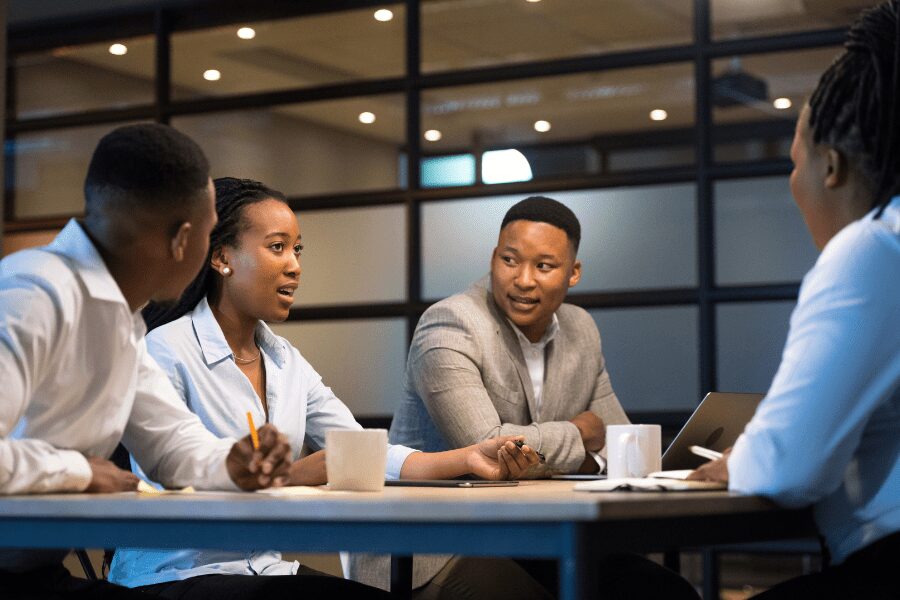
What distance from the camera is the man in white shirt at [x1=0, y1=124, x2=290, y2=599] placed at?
5.18 ft

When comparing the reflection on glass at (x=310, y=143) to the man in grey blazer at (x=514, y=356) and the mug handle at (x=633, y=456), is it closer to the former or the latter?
the man in grey blazer at (x=514, y=356)

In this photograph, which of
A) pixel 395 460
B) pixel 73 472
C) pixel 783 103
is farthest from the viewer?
pixel 783 103

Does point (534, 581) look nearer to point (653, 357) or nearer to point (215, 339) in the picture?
point (215, 339)

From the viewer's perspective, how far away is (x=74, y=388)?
5.53 ft

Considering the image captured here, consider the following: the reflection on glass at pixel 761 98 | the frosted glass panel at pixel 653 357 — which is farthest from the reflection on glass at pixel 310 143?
the reflection on glass at pixel 761 98

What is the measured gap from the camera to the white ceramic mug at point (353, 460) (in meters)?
1.72

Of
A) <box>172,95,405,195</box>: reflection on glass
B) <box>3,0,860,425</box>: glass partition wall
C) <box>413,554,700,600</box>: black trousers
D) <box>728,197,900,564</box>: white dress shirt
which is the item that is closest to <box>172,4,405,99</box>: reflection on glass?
<box>3,0,860,425</box>: glass partition wall

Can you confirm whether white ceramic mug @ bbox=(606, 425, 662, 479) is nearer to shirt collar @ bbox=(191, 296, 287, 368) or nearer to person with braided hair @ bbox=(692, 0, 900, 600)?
person with braided hair @ bbox=(692, 0, 900, 600)

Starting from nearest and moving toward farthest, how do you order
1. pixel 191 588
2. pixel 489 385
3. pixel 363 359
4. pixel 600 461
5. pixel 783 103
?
pixel 191 588
pixel 600 461
pixel 489 385
pixel 783 103
pixel 363 359

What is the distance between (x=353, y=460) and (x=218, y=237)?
892mm

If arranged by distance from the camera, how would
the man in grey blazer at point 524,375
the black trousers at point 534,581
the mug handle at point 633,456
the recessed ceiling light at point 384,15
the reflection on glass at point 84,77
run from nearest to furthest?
the mug handle at point 633,456 < the black trousers at point 534,581 < the man in grey blazer at point 524,375 < the recessed ceiling light at point 384,15 < the reflection on glass at point 84,77

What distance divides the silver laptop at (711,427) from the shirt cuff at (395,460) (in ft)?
1.81

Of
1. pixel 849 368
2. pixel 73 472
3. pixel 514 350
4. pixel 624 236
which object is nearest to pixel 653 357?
pixel 624 236

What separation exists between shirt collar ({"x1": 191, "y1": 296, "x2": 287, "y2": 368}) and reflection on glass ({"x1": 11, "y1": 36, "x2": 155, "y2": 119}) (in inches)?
167
